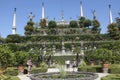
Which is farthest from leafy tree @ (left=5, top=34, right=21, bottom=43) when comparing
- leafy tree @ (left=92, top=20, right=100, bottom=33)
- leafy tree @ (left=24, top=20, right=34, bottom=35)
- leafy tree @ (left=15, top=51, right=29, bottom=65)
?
leafy tree @ (left=15, top=51, right=29, bottom=65)

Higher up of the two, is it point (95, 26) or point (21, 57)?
point (95, 26)

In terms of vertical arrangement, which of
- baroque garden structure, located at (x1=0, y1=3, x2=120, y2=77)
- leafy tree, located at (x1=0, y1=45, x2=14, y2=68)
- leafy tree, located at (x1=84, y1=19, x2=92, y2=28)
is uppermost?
leafy tree, located at (x1=84, y1=19, x2=92, y2=28)

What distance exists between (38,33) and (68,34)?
24.2ft

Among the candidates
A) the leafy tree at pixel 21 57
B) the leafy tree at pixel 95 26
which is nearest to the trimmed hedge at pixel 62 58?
the leafy tree at pixel 21 57

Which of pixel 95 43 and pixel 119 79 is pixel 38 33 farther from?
pixel 119 79

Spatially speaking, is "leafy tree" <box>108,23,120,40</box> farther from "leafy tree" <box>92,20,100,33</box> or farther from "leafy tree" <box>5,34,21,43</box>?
"leafy tree" <box>5,34,21,43</box>

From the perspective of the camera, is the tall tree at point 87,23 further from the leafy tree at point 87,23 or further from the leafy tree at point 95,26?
the leafy tree at point 95,26

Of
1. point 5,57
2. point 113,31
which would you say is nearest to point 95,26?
point 113,31

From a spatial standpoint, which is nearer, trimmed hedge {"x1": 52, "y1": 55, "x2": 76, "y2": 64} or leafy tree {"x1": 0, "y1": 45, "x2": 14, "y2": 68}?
leafy tree {"x1": 0, "y1": 45, "x2": 14, "y2": 68}

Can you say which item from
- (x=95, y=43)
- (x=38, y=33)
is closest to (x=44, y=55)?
(x=95, y=43)

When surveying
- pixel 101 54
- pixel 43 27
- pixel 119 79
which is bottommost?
pixel 119 79

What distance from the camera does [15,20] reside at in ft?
227

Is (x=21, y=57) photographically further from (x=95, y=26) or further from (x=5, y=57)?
(x=95, y=26)

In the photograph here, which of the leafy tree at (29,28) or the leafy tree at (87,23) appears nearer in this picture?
the leafy tree at (29,28)
